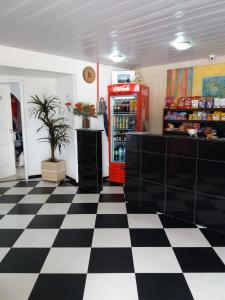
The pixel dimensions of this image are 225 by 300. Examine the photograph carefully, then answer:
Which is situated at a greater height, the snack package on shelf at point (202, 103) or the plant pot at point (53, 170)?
the snack package on shelf at point (202, 103)

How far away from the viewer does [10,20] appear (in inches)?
104

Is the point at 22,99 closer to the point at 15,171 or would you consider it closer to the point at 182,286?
the point at 15,171

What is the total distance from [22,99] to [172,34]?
3.24 metres

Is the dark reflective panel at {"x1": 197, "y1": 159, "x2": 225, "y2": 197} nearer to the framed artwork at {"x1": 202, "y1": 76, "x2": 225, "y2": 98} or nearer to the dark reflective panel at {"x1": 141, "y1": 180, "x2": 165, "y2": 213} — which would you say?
the dark reflective panel at {"x1": 141, "y1": 180, "x2": 165, "y2": 213}

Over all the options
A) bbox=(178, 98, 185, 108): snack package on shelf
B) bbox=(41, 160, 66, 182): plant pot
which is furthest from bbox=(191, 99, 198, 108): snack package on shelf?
bbox=(41, 160, 66, 182): plant pot

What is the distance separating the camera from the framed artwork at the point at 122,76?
496 centimetres

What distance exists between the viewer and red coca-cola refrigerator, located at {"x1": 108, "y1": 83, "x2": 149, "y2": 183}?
4664mm

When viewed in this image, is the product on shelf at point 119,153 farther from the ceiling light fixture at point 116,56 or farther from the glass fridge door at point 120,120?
the ceiling light fixture at point 116,56

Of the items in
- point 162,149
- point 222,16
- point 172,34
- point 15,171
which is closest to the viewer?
point 222,16

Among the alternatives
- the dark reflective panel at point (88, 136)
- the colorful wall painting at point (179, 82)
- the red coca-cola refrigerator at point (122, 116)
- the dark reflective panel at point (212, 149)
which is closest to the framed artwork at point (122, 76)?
the red coca-cola refrigerator at point (122, 116)

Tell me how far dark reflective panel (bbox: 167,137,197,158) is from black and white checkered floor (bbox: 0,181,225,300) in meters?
0.93

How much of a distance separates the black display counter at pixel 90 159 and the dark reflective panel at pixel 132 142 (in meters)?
0.72

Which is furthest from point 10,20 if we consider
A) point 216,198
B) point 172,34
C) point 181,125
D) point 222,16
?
point 181,125

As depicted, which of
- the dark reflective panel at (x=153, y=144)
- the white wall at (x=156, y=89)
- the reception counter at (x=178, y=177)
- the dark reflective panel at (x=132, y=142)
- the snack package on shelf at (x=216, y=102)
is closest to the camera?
the reception counter at (x=178, y=177)
